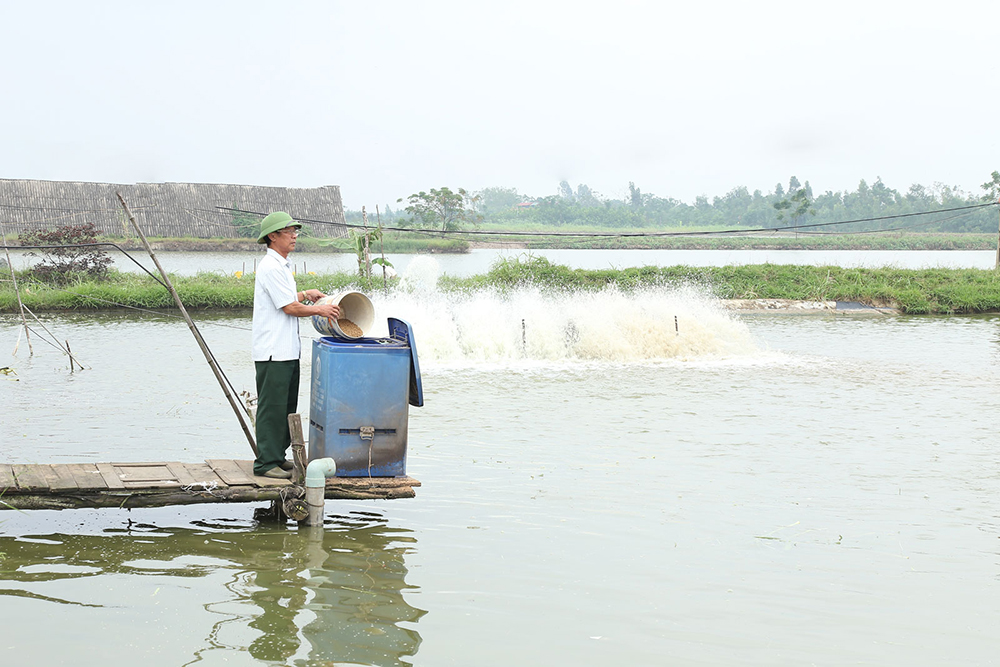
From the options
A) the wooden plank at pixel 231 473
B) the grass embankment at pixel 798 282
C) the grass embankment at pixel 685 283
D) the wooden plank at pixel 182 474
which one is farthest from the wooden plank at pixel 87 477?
the grass embankment at pixel 798 282

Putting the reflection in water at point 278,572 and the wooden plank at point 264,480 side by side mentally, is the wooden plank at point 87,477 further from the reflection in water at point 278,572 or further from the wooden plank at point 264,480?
the wooden plank at point 264,480

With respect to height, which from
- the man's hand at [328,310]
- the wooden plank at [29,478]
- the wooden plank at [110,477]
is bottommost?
the wooden plank at [110,477]

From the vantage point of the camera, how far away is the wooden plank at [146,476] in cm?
569

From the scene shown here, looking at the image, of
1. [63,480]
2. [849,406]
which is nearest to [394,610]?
[63,480]

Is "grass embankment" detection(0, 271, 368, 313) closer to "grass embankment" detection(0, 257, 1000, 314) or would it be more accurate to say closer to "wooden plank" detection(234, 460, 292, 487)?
"grass embankment" detection(0, 257, 1000, 314)

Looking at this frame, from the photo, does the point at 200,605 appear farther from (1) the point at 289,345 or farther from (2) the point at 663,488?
(2) the point at 663,488

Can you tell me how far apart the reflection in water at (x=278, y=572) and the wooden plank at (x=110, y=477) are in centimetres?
41

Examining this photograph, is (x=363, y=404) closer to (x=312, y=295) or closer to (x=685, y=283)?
(x=312, y=295)

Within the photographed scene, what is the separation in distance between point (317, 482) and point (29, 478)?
1.80 m

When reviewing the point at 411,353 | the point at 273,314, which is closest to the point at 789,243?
the point at 411,353

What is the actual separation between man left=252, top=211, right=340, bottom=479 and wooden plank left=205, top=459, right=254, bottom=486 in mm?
114

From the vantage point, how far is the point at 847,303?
2628 centimetres

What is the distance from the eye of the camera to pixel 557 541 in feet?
20.0

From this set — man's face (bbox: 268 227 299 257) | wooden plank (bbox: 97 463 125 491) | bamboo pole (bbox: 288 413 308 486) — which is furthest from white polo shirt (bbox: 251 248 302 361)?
wooden plank (bbox: 97 463 125 491)
